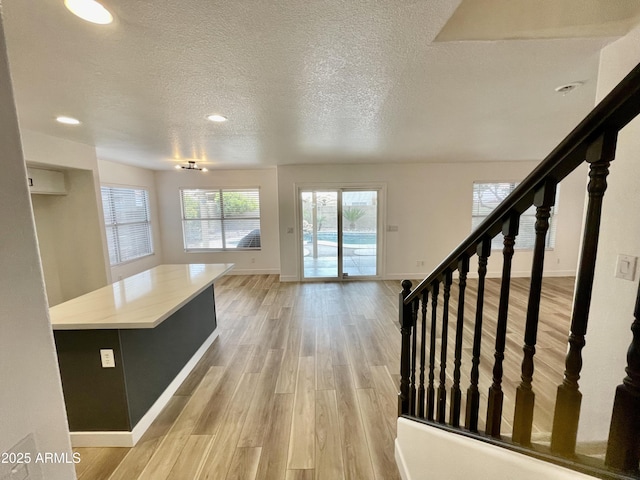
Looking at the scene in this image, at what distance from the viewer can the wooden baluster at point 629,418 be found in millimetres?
545

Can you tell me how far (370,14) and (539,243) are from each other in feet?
3.65

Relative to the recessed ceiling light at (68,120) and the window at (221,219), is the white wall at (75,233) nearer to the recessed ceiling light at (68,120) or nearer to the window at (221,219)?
the recessed ceiling light at (68,120)

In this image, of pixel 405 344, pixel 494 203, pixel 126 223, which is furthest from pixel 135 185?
pixel 494 203

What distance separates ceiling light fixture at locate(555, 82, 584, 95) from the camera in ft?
6.23

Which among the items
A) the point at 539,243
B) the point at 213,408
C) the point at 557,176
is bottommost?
the point at 213,408

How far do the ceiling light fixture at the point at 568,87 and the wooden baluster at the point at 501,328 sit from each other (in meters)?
1.93

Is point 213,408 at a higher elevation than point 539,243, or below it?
below

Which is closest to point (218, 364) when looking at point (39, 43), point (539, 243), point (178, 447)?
point (178, 447)

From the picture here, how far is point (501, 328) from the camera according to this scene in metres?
0.85

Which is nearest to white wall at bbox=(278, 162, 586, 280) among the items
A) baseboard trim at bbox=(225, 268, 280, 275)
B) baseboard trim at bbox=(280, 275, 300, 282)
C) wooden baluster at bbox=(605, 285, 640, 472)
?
baseboard trim at bbox=(280, 275, 300, 282)

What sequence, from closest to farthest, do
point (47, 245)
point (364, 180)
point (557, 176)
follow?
point (557, 176), point (47, 245), point (364, 180)

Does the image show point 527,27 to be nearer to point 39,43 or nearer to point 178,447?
point 39,43

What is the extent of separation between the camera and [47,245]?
12.9 ft

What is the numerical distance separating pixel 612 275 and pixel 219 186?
6.27m
